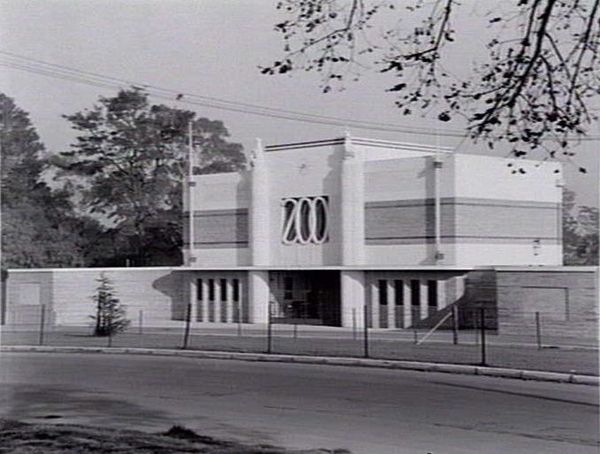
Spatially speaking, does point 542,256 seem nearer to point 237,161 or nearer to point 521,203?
point 521,203

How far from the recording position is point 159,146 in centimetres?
2631

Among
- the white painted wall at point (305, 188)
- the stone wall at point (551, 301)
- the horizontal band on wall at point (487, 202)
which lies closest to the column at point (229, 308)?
the white painted wall at point (305, 188)

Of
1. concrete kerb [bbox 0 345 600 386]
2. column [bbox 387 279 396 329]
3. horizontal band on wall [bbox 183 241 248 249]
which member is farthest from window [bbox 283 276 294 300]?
concrete kerb [bbox 0 345 600 386]

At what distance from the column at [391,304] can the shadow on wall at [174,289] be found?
621 centimetres

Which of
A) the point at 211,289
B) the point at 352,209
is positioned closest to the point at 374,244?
the point at 352,209

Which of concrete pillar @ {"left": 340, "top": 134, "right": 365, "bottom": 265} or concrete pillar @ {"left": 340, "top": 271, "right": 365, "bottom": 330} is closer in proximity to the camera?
concrete pillar @ {"left": 340, "top": 271, "right": 365, "bottom": 330}

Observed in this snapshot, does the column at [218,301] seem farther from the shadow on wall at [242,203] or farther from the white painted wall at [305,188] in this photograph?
the shadow on wall at [242,203]

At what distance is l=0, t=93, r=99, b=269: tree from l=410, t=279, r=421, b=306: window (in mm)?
10000

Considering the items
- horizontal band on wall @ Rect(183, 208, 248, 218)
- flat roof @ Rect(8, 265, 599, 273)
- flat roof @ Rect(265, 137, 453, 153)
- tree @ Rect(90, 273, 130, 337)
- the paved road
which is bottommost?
the paved road

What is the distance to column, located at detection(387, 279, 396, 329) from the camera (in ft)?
95.1

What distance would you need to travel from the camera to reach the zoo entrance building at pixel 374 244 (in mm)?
25969

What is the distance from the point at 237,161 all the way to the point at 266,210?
1865 millimetres

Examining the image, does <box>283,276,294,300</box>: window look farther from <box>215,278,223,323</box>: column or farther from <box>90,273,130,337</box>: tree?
<box>90,273,130,337</box>: tree

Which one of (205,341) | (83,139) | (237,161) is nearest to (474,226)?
(237,161)
